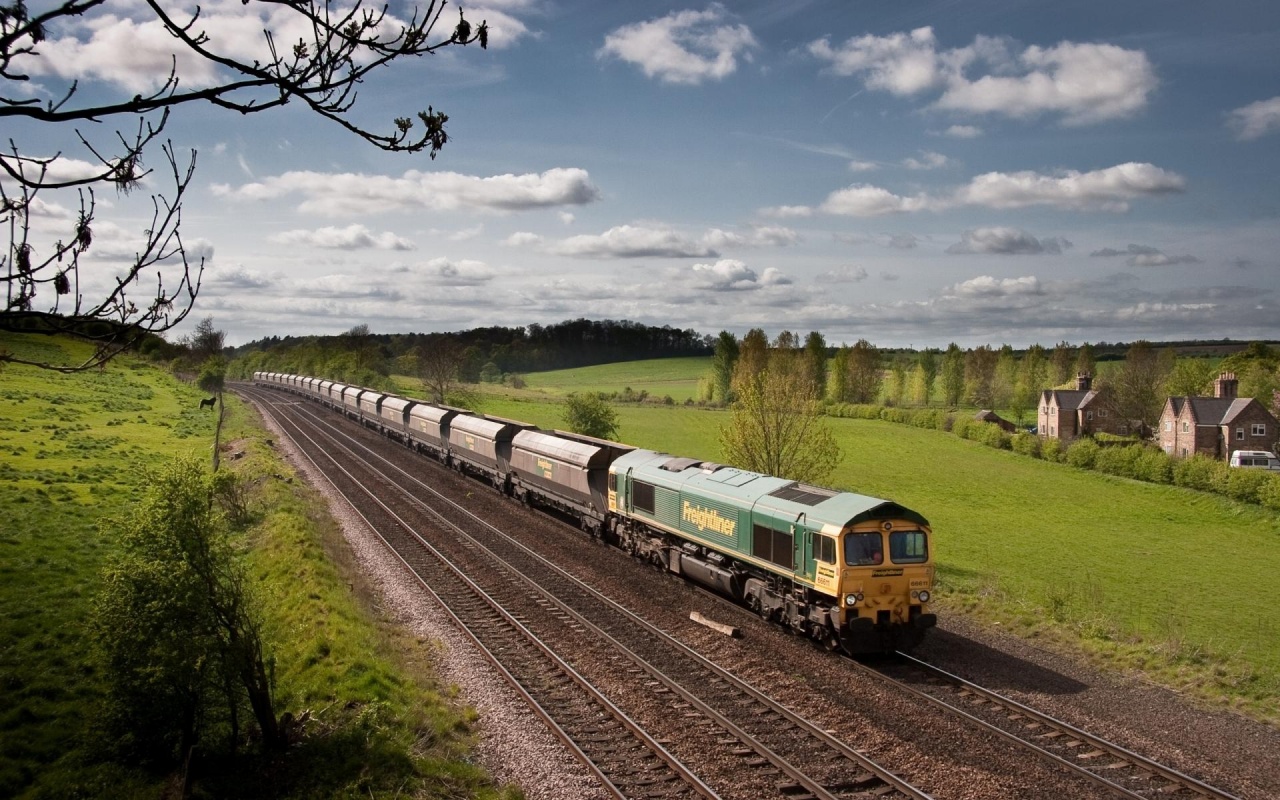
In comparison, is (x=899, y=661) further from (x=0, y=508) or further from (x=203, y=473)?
(x=0, y=508)

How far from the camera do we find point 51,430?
48.8 meters

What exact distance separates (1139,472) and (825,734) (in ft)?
199

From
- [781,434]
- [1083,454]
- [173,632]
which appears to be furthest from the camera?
[1083,454]

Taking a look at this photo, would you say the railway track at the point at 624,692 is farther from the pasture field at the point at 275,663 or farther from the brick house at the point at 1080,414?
the brick house at the point at 1080,414

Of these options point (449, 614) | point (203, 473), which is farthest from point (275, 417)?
point (203, 473)

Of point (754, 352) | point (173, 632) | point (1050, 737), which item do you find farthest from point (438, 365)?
point (1050, 737)

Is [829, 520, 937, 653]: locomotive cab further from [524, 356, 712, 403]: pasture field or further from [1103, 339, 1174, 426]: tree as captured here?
[524, 356, 712, 403]: pasture field

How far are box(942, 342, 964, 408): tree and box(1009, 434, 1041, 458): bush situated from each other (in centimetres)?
5940

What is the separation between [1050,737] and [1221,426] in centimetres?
7602

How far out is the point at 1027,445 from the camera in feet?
240

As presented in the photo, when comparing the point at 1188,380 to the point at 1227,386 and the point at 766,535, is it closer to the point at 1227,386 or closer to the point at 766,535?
the point at 1227,386

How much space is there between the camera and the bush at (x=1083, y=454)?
66.5 meters

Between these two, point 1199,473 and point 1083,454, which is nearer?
point 1199,473

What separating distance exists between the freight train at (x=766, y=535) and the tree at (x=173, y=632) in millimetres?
11505
